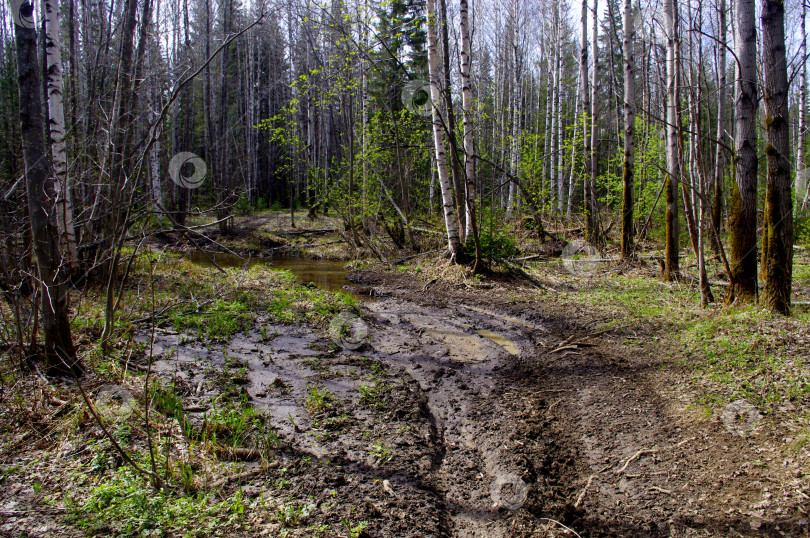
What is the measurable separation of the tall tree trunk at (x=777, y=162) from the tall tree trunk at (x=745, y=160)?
292mm

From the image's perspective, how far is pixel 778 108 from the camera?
16.7 feet

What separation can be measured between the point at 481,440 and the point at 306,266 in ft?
39.8

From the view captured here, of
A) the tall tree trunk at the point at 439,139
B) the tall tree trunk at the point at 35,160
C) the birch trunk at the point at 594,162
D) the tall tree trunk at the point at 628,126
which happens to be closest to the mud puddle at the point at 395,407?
the tall tree trunk at the point at 35,160

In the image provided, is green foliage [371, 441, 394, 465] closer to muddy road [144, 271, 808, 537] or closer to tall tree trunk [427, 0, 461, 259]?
muddy road [144, 271, 808, 537]

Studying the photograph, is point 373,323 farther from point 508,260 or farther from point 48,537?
point 48,537

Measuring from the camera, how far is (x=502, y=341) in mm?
6301

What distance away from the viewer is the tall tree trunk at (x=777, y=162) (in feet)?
16.5

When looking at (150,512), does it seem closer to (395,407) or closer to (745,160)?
(395,407)

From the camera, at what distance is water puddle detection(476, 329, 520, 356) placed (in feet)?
19.3

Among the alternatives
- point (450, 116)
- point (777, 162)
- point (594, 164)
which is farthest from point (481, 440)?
point (594, 164)

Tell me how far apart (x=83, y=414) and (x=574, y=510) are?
330cm

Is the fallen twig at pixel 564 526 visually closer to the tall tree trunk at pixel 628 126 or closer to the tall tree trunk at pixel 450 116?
the tall tree trunk at pixel 450 116

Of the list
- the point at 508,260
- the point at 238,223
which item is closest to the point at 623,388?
the point at 508,260

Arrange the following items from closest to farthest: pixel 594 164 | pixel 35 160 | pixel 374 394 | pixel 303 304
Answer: pixel 35 160, pixel 374 394, pixel 303 304, pixel 594 164
